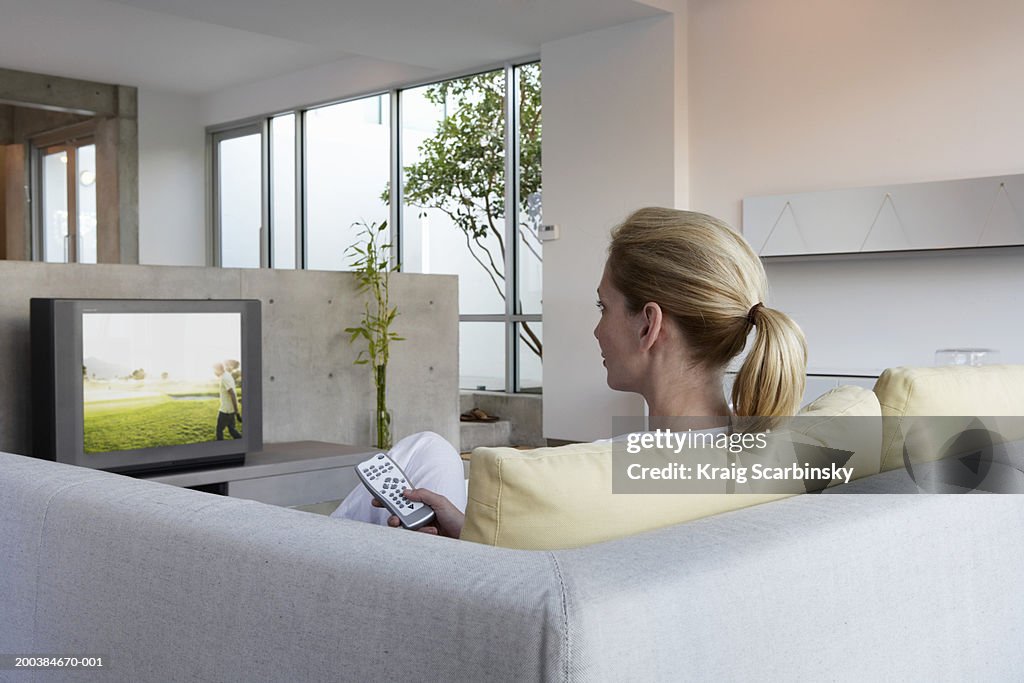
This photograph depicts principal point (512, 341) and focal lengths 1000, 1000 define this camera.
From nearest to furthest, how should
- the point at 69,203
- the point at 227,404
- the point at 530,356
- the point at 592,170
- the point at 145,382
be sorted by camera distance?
1. the point at 145,382
2. the point at 227,404
3. the point at 592,170
4. the point at 530,356
5. the point at 69,203

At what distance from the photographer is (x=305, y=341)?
501 cm

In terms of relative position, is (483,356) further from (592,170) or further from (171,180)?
(171,180)

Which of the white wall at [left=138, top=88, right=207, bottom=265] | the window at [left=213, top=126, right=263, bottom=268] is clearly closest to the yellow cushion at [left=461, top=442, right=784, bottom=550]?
the window at [left=213, top=126, right=263, bottom=268]

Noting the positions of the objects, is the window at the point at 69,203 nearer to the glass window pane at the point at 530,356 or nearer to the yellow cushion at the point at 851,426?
the glass window pane at the point at 530,356

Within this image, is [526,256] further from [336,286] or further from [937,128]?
[937,128]

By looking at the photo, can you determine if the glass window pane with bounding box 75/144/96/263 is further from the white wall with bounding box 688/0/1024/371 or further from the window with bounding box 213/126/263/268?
the white wall with bounding box 688/0/1024/371

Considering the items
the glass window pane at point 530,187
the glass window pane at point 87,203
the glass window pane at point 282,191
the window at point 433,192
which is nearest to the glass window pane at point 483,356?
the window at point 433,192

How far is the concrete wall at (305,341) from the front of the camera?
13.0 ft

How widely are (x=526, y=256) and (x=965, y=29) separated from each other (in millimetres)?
3351

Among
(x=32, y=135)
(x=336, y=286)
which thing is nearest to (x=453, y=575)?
(x=336, y=286)

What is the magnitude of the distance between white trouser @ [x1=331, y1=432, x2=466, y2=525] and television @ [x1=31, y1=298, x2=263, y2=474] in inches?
89.4

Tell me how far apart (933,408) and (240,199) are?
29.7 ft

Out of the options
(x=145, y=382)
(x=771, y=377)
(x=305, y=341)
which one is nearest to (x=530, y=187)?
(x=305, y=341)

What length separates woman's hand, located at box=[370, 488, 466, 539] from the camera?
1458 mm
